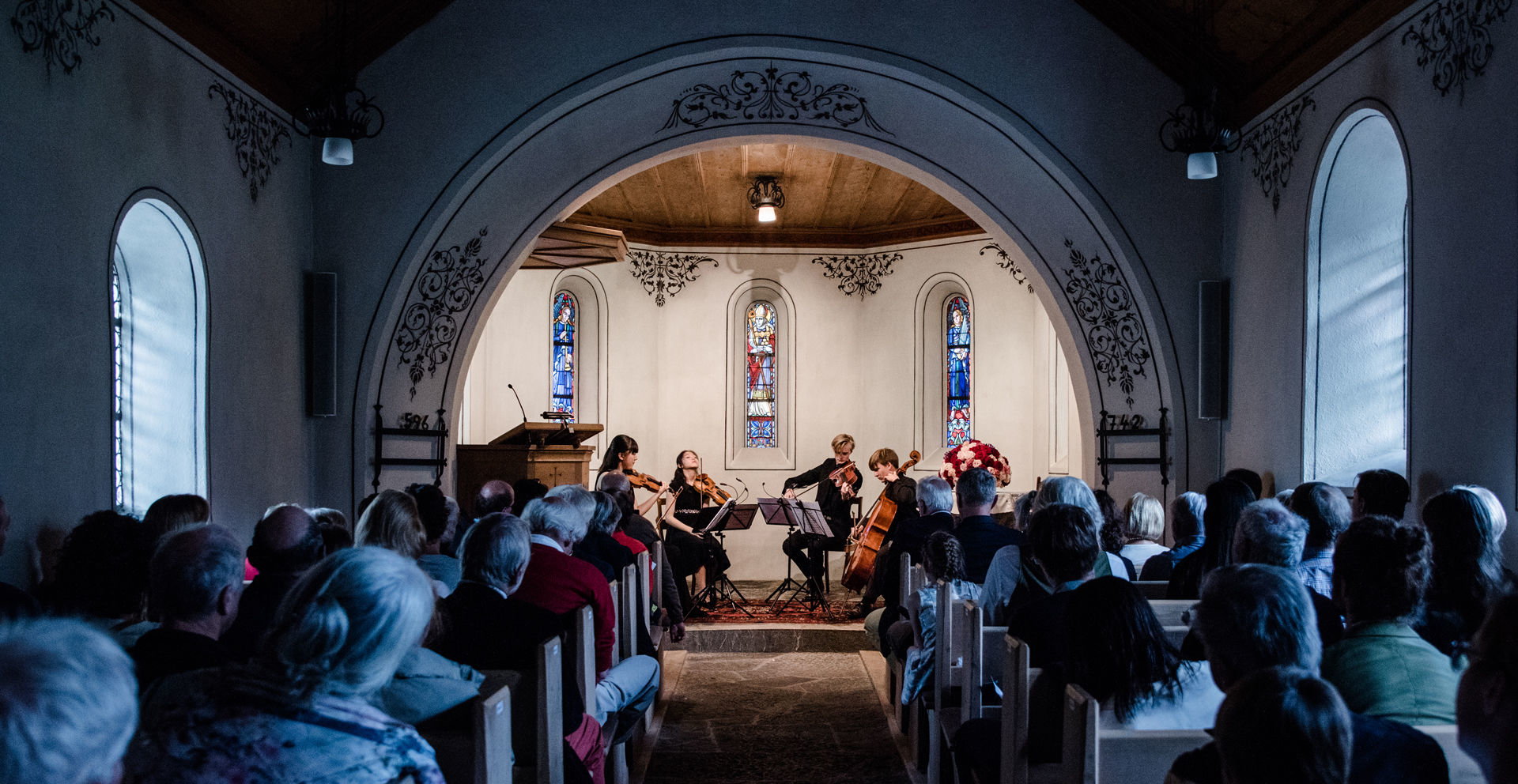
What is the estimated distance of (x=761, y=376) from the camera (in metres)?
12.9

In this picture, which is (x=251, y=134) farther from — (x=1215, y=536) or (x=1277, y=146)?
(x=1277, y=146)

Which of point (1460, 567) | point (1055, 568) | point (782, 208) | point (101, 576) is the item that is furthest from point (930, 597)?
point (782, 208)

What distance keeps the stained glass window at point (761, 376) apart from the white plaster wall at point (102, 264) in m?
6.76

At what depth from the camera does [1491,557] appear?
314 centimetres

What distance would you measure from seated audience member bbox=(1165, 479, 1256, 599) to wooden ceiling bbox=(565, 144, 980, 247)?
19.6 ft

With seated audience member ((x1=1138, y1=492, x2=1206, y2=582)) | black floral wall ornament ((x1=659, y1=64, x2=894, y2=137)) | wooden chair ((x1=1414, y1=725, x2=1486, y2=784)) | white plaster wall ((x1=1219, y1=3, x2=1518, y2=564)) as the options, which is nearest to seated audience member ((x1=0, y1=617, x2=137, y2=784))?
wooden chair ((x1=1414, y1=725, x2=1486, y2=784))

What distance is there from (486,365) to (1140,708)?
32.4 feet

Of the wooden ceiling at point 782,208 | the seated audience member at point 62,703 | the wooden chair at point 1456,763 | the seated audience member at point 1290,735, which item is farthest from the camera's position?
the wooden ceiling at point 782,208

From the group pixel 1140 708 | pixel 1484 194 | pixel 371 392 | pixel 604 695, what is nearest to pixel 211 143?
pixel 371 392

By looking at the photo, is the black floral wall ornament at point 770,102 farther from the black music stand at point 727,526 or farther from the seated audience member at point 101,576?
the seated audience member at point 101,576

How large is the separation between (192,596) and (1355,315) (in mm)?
5311

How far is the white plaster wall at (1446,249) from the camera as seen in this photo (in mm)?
4062

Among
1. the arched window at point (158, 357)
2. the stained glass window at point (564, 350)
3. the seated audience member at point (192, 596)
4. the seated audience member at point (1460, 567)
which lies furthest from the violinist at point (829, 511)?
the seated audience member at point (192, 596)

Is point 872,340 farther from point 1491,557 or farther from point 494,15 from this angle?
point 1491,557
